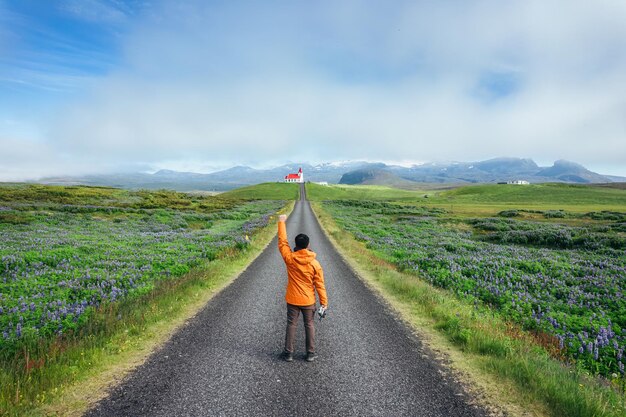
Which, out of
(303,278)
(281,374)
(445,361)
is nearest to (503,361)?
(445,361)

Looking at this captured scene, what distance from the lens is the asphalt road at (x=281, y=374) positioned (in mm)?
6156

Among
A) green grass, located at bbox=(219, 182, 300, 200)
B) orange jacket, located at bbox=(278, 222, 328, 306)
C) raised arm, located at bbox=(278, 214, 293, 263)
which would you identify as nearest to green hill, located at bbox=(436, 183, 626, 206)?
green grass, located at bbox=(219, 182, 300, 200)

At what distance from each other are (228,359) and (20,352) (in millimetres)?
4786

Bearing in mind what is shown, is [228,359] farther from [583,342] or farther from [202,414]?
[583,342]

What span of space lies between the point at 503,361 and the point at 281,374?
207 inches

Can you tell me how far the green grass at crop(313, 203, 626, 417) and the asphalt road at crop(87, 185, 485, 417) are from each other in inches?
32.0

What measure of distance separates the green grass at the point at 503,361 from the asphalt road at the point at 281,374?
2.67ft

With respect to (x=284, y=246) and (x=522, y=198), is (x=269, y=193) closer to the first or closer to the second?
(x=522, y=198)

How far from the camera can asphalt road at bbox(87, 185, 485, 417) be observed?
6.16 metres

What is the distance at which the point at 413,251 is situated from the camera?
25.0 m

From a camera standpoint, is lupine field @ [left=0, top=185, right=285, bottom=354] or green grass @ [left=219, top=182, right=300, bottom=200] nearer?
lupine field @ [left=0, top=185, right=285, bottom=354]

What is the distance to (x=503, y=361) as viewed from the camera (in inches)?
309

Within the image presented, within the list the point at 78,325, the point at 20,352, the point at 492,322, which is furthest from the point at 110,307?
the point at 492,322

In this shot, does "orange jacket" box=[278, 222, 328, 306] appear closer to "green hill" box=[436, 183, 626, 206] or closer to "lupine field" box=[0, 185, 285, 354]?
"lupine field" box=[0, 185, 285, 354]
